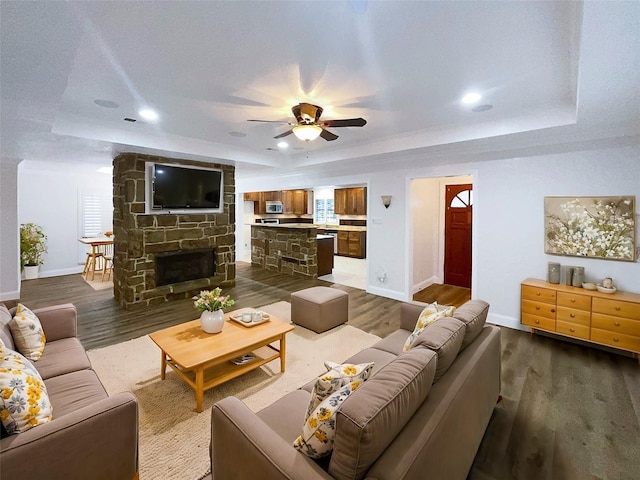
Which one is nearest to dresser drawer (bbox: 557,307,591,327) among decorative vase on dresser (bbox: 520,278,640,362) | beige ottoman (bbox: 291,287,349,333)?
decorative vase on dresser (bbox: 520,278,640,362)

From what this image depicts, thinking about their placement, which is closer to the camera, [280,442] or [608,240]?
[280,442]

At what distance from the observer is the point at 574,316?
11.1 ft

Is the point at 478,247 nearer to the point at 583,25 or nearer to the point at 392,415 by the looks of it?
the point at 583,25

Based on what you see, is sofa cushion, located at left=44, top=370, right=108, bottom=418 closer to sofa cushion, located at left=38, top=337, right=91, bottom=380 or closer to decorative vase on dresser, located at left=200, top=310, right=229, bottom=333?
sofa cushion, located at left=38, top=337, right=91, bottom=380

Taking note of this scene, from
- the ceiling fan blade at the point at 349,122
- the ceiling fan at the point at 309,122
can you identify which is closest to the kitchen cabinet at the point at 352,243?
the ceiling fan at the point at 309,122

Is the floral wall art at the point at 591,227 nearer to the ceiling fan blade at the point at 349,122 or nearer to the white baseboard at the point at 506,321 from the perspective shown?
the white baseboard at the point at 506,321

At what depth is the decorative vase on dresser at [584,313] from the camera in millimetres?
3074

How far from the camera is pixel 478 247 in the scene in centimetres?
442

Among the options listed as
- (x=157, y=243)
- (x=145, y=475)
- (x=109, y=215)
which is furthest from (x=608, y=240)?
(x=109, y=215)

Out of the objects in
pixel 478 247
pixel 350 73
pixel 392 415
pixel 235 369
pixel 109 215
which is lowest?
pixel 235 369

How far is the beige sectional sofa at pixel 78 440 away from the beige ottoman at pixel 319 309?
7.46 feet

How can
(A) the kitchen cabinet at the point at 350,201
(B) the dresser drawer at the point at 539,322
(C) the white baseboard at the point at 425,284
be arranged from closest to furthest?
(B) the dresser drawer at the point at 539,322 → (C) the white baseboard at the point at 425,284 → (A) the kitchen cabinet at the point at 350,201

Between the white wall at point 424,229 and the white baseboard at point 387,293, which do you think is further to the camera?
the white wall at point 424,229

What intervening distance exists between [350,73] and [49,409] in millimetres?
2793
